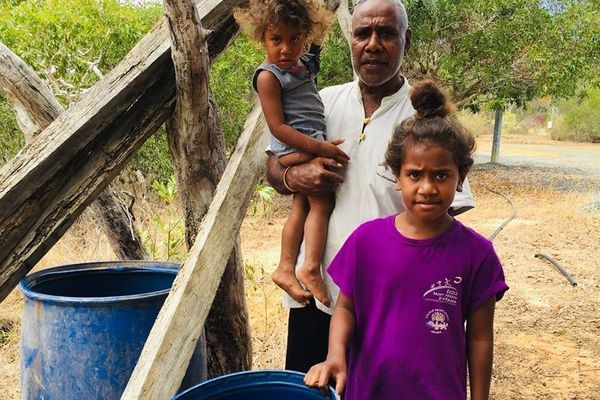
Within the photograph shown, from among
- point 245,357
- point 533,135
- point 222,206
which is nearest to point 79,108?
point 222,206

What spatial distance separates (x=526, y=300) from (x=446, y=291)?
15.7ft

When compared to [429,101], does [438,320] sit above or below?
below

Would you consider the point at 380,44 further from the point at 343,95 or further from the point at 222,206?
the point at 222,206

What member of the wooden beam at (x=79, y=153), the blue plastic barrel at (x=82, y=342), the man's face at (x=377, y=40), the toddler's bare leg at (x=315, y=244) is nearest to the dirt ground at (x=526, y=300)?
the blue plastic barrel at (x=82, y=342)

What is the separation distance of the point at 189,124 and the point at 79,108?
1.35ft

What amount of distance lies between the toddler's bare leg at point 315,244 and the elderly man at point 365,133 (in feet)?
0.10

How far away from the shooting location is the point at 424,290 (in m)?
1.51

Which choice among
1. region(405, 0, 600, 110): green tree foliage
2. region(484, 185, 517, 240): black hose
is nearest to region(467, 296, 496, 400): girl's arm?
region(484, 185, 517, 240): black hose

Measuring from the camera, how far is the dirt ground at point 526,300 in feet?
13.5

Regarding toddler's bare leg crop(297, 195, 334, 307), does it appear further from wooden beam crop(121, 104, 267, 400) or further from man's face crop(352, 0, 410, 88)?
man's face crop(352, 0, 410, 88)

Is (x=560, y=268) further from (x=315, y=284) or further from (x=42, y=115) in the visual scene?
(x=42, y=115)

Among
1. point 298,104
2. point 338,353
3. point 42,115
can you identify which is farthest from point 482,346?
point 42,115

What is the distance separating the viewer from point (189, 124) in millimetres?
2230

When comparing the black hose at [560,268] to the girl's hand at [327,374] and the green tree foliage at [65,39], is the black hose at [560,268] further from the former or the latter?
the girl's hand at [327,374]
